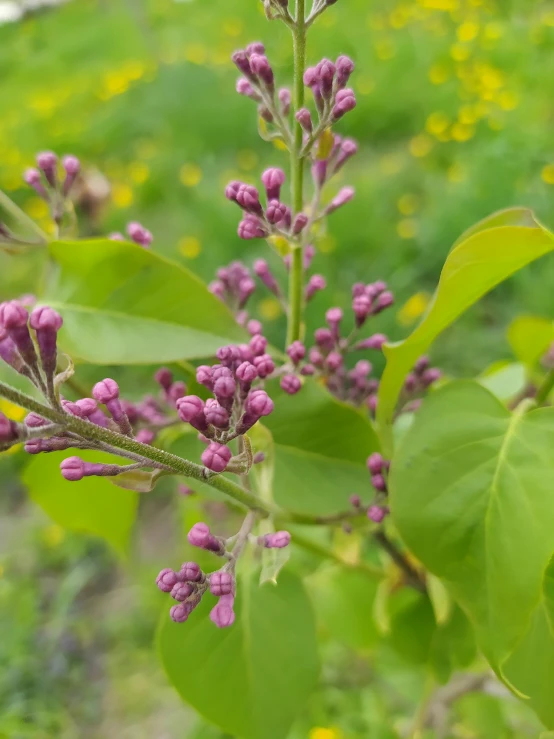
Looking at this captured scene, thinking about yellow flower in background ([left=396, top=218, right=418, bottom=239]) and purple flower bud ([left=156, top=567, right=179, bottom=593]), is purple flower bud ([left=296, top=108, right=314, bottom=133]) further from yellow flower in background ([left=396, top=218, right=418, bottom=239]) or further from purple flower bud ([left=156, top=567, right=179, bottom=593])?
yellow flower in background ([left=396, top=218, right=418, bottom=239])

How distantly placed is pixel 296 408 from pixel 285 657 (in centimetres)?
19

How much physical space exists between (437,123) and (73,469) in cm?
217

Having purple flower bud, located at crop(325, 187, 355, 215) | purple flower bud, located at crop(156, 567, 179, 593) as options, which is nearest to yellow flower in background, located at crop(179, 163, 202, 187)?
purple flower bud, located at crop(325, 187, 355, 215)

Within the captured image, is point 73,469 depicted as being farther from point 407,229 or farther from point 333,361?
point 407,229

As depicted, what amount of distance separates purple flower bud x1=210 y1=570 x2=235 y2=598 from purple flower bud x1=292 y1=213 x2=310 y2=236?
0.22 meters

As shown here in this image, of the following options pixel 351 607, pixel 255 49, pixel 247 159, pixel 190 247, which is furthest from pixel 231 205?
pixel 255 49

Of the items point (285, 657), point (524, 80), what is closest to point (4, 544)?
point (285, 657)

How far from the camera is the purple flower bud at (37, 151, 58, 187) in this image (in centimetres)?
53

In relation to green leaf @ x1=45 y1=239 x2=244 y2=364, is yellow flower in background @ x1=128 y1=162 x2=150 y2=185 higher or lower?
lower

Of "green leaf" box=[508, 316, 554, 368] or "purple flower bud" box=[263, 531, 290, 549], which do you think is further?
"green leaf" box=[508, 316, 554, 368]

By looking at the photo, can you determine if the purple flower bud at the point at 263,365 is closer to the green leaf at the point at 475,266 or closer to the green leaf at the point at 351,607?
the green leaf at the point at 475,266

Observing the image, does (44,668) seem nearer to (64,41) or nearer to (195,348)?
(195,348)

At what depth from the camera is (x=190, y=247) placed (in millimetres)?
1930

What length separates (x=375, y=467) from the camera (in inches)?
18.1
